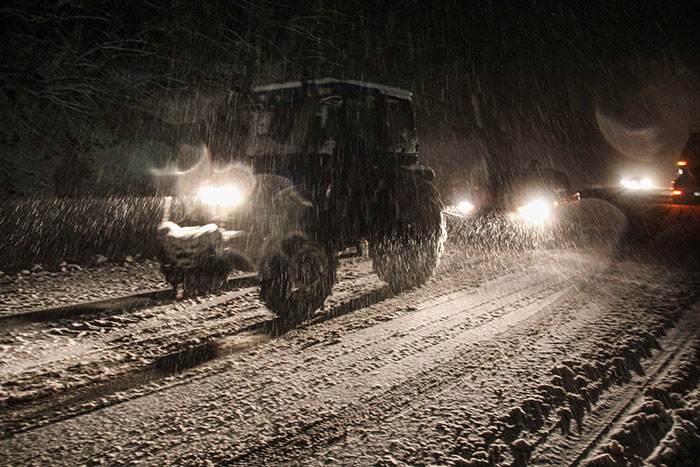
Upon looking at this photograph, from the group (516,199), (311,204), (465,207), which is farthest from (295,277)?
(516,199)

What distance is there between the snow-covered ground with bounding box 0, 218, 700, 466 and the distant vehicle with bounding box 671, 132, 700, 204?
12.9 m

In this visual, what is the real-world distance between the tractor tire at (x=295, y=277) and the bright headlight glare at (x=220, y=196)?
0.95 metres

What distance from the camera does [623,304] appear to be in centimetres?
471

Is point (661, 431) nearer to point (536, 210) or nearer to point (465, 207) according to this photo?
point (465, 207)

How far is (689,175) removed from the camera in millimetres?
15172

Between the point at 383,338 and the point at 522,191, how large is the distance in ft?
37.6

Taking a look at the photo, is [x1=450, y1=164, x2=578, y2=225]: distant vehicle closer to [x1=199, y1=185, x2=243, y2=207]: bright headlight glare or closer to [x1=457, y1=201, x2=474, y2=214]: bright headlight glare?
[x1=457, y1=201, x2=474, y2=214]: bright headlight glare

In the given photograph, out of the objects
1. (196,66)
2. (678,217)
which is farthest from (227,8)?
(678,217)

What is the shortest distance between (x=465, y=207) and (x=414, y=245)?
28.7ft

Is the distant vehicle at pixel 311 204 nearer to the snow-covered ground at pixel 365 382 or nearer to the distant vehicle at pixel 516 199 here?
the snow-covered ground at pixel 365 382

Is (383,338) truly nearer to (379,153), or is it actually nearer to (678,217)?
(379,153)

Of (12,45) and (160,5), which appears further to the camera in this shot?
(160,5)

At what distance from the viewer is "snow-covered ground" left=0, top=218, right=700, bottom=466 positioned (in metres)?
2.25

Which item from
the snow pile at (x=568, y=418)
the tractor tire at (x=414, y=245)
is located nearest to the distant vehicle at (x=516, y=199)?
the tractor tire at (x=414, y=245)
